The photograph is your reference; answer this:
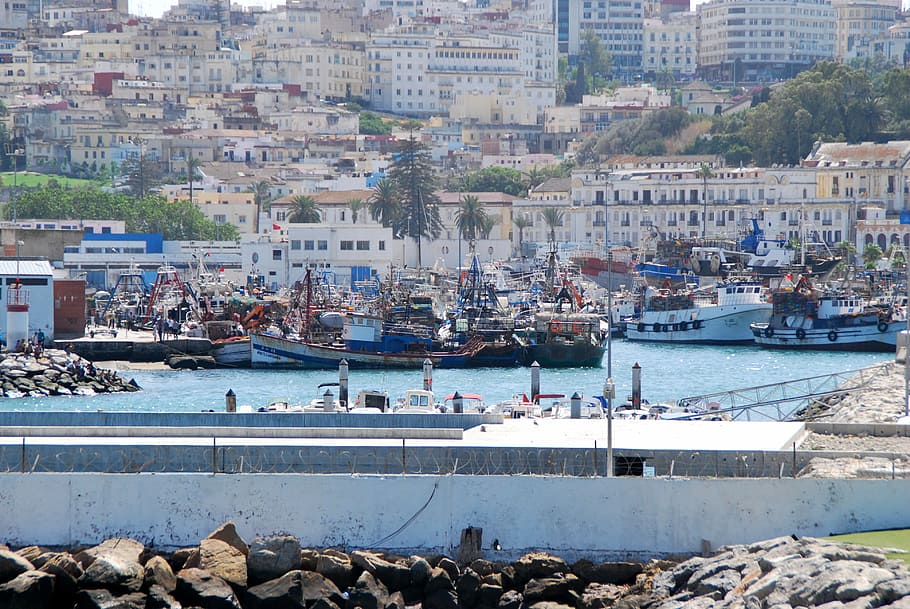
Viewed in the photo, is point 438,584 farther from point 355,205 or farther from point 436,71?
point 436,71

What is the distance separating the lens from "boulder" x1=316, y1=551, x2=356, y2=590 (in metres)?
17.0

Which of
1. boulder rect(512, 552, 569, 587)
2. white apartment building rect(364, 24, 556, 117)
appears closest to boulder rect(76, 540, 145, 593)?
boulder rect(512, 552, 569, 587)

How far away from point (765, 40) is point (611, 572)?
12730 centimetres

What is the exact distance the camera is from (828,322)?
5675cm

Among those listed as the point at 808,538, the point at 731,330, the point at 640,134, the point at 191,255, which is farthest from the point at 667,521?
the point at 640,134

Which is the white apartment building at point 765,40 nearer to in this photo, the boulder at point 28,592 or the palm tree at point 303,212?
the palm tree at point 303,212

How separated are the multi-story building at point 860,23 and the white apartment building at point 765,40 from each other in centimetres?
426

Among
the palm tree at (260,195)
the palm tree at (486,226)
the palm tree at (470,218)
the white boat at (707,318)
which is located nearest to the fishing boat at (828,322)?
the white boat at (707,318)

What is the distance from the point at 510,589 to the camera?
55.4 feet

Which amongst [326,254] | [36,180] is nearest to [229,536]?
[326,254]

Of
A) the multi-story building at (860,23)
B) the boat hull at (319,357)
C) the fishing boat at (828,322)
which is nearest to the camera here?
the boat hull at (319,357)

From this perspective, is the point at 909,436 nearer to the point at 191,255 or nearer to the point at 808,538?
the point at 808,538

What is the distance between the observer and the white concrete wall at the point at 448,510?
1738 centimetres

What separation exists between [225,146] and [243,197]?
15.4 metres
